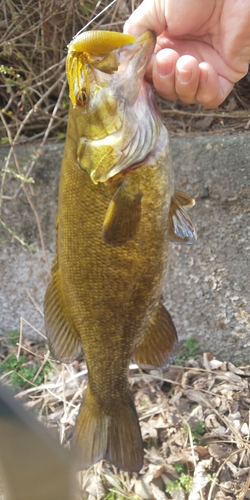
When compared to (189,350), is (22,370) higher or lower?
lower

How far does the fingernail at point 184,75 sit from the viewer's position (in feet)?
3.94

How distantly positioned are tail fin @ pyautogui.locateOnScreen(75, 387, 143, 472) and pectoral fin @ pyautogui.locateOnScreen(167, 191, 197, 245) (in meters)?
0.78

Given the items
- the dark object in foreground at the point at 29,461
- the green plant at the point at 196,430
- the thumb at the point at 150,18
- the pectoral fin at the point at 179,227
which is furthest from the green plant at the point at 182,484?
the thumb at the point at 150,18

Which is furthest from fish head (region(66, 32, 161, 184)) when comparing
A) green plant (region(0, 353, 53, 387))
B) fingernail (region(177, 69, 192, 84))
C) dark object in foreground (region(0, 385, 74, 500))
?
green plant (region(0, 353, 53, 387))

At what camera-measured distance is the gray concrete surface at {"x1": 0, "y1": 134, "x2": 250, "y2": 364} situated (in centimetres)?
209

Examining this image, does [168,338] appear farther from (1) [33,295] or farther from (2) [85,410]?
(1) [33,295]

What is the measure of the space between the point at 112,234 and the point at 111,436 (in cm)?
88

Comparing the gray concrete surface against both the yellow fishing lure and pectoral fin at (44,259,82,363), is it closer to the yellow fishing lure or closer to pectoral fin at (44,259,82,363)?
pectoral fin at (44,259,82,363)

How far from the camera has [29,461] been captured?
856 millimetres

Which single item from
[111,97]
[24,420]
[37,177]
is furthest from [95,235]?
[37,177]

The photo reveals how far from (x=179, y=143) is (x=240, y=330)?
1150 millimetres

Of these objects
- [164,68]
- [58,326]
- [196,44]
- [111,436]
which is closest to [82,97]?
[164,68]

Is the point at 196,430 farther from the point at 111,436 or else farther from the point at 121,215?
the point at 121,215

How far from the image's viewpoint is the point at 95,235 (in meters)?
1.23
